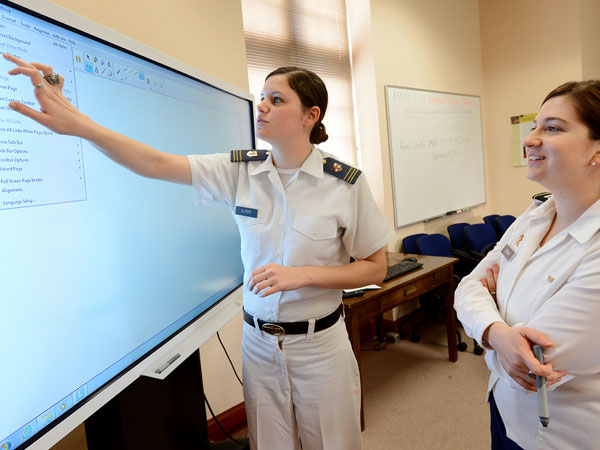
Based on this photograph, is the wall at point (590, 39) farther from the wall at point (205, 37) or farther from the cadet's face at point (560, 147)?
the cadet's face at point (560, 147)

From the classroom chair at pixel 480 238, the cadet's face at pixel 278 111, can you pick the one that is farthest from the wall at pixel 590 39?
the cadet's face at pixel 278 111

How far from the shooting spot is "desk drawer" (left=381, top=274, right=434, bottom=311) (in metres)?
2.55

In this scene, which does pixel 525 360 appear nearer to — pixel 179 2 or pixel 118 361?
pixel 118 361

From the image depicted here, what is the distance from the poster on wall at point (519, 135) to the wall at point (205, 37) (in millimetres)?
3661

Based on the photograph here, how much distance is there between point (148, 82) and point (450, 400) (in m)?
2.57

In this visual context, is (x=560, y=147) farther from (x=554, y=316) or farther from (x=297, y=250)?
(x=297, y=250)

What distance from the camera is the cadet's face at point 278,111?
3.83 ft

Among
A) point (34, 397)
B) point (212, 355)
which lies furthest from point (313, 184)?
point (212, 355)

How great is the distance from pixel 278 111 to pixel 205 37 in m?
1.31

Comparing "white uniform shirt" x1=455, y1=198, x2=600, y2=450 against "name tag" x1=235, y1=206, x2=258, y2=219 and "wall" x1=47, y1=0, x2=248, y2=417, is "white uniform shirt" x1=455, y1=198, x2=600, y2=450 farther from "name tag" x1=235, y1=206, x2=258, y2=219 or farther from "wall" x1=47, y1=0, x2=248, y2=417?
"wall" x1=47, y1=0, x2=248, y2=417

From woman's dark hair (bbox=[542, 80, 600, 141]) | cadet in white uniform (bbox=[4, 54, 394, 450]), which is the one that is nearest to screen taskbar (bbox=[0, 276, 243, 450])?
cadet in white uniform (bbox=[4, 54, 394, 450])

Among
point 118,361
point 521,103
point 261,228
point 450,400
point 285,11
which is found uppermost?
point 285,11

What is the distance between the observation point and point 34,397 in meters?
0.71

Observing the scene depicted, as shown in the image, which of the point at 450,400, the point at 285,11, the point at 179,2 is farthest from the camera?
the point at 285,11
